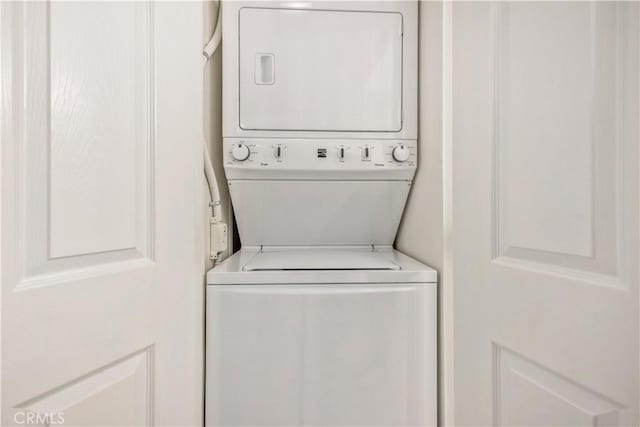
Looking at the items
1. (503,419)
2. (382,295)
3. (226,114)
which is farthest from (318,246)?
(503,419)

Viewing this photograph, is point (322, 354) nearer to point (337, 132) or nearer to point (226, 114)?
point (337, 132)

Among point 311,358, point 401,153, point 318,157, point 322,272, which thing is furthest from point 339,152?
point 311,358

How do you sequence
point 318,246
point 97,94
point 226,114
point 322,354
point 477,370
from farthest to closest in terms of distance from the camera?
point 318,246 < point 226,114 < point 322,354 < point 477,370 < point 97,94

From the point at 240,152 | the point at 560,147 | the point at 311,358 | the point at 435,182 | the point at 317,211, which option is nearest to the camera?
the point at 560,147

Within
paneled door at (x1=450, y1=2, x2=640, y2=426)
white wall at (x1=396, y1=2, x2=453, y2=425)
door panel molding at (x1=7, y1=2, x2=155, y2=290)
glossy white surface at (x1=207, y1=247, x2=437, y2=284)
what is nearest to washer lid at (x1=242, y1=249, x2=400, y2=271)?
glossy white surface at (x1=207, y1=247, x2=437, y2=284)

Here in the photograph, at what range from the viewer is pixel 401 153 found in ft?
4.18

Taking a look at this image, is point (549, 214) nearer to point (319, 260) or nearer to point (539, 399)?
point (539, 399)

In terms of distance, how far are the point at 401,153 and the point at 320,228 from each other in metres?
0.46

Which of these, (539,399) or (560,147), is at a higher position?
(560,147)

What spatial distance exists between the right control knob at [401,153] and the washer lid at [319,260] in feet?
1.27

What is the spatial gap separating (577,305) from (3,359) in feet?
3.12

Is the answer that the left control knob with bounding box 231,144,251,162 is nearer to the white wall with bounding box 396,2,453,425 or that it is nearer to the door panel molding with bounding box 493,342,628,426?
the white wall with bounding box 396,2,453,425

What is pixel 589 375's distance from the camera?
56cm

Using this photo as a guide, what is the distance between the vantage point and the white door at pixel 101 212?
535 millimetres
